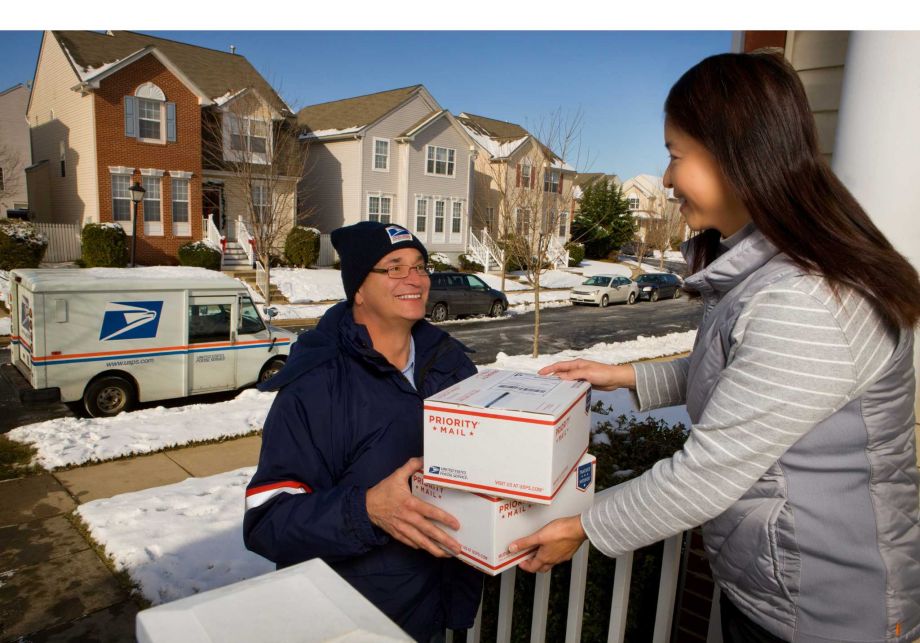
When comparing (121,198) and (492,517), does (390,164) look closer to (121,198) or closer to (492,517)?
(121,198)

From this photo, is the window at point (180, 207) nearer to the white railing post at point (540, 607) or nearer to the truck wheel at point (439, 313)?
the truck wheel at point (439, 313)

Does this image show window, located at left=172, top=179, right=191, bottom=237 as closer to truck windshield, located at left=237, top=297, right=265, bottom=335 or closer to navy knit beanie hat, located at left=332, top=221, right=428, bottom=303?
truck windshield, located at left=237, top=297, right=265, bottom=335

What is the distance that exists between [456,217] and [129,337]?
27.4m

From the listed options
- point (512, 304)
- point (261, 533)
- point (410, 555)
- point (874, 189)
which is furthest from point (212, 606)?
point (512, 304)

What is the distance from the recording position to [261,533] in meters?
1.97

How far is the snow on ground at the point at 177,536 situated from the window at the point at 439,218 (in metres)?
29.1

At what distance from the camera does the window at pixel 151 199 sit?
25234mm

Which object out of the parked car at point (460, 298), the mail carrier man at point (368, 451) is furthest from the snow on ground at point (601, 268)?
the mail carrier man at point (368, 451)

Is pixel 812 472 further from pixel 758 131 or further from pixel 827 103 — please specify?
pixel 827 103

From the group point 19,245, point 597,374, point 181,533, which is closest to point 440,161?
point 19,245

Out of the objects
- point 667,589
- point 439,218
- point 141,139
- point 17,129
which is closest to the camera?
point 667,589

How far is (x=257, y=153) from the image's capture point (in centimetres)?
2648

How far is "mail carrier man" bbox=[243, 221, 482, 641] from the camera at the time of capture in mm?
1891

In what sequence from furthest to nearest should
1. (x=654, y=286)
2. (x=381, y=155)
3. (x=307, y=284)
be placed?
(x=381, y=155), (x=654, y=286), (x=307, y=284)
